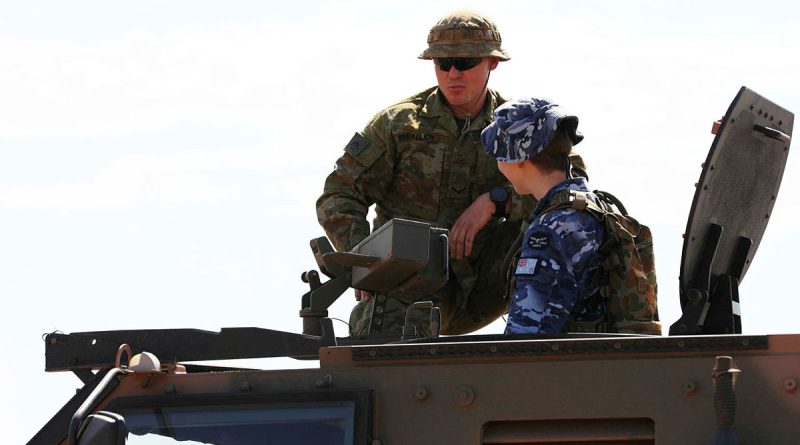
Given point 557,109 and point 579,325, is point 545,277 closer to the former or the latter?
point 579,325

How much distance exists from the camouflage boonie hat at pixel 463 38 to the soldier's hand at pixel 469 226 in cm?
97

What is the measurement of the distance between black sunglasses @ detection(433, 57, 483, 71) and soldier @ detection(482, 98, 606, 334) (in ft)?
6.44

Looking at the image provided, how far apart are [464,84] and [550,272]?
2.74 m

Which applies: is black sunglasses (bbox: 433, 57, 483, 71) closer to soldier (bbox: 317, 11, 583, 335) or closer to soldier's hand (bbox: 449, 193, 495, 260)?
soldier (bbox: 317, 11, 583, 335)

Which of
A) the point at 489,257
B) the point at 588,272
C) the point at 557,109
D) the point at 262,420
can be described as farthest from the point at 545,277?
the point at 489,257

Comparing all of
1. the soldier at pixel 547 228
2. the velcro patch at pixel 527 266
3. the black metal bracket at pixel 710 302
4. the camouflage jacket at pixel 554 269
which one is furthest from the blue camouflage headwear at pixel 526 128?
the black metal bracket at pixel 710 302

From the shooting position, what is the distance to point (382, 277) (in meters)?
7.34

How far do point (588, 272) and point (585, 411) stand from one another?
4.13 feet

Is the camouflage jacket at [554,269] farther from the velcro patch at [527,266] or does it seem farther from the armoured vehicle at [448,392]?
the armoured vehicle at [448,392]

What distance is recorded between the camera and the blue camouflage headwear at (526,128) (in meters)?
6.84

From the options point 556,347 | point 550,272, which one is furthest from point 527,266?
point 556,347

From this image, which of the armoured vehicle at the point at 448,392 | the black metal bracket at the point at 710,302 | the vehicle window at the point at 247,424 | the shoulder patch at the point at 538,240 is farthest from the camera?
the black metal bracket at the point at 710,302

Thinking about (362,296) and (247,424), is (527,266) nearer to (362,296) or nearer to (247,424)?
(247,424)

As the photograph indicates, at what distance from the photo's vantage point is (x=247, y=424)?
580cm
